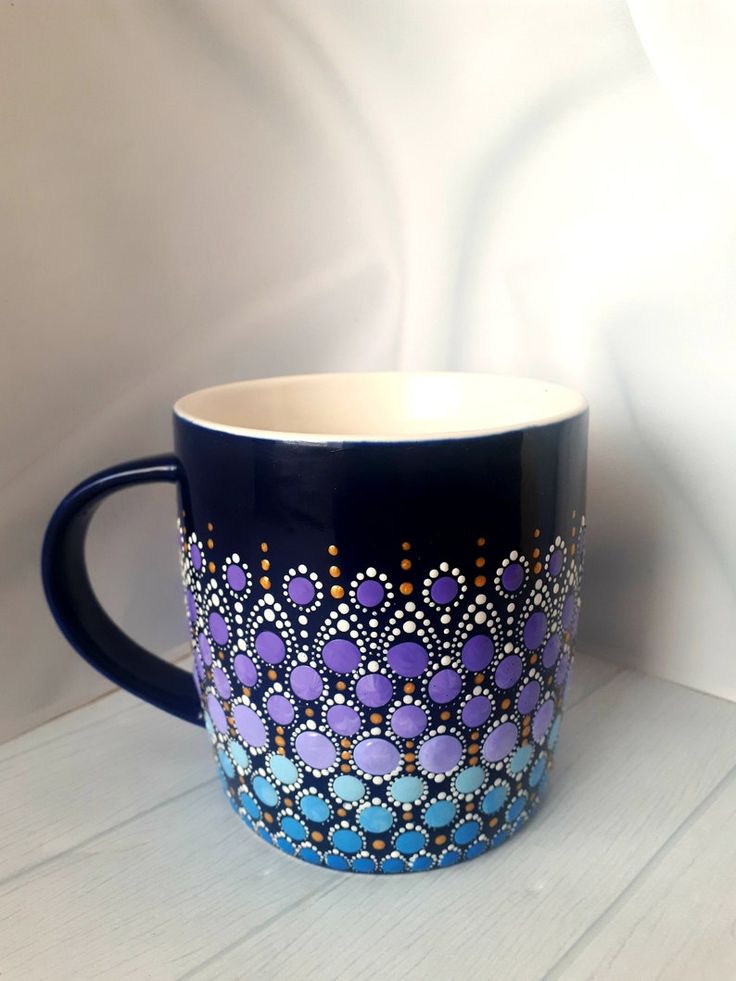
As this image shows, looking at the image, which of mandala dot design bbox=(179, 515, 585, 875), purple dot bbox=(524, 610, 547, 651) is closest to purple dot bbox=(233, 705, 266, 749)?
mandala dot design bbox=(179, 515, 585, 875)

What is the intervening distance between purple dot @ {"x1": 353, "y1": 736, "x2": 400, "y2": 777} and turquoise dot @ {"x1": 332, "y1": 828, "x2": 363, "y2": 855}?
3 centimetres

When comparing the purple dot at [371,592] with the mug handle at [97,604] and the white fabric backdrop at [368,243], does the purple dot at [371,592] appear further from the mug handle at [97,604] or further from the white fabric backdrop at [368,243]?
the white fabric backdrop at [368,243]

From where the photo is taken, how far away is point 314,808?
335 millimetres

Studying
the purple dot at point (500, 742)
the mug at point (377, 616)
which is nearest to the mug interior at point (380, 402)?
the mug at point (377, 616)

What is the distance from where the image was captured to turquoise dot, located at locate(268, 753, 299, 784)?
0.33 meters

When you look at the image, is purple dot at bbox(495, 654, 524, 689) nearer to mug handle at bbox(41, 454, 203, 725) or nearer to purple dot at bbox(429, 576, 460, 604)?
purple dot at bbox(429, 576, 460, 604)

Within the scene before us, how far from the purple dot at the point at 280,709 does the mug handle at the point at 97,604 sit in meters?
0.07

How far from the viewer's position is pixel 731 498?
43cm

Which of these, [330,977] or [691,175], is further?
[691,175]

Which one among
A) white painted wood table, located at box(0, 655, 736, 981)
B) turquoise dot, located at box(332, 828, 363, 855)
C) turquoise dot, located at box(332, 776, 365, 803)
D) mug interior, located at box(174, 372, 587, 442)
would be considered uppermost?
mug interior, located at box(174, 372, 587, 442)

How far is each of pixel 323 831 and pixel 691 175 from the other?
0.32 metres

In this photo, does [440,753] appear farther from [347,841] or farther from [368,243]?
[368,243]

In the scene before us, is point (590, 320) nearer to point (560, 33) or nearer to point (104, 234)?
point (560, 33)

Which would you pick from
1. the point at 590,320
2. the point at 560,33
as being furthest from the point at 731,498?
the point at 560,33
